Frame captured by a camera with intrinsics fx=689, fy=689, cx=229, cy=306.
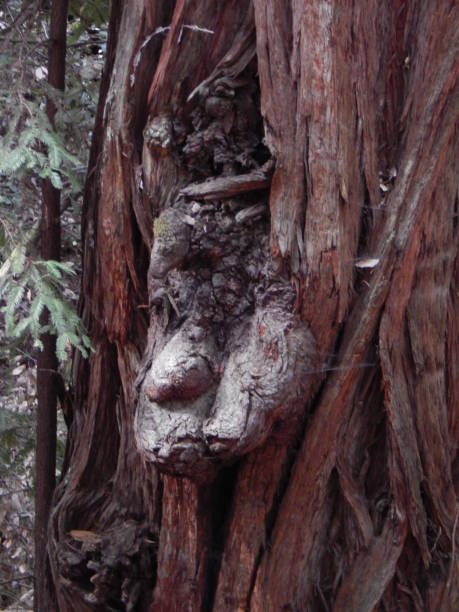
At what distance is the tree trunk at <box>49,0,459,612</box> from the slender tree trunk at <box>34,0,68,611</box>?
0.42 metres

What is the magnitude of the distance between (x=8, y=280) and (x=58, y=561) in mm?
982

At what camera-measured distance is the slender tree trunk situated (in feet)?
8.84

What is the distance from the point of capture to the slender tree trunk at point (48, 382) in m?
2.69

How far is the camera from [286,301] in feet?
6.75

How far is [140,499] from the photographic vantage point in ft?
8.05

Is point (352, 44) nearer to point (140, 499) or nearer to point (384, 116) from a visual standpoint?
point (384, 116)

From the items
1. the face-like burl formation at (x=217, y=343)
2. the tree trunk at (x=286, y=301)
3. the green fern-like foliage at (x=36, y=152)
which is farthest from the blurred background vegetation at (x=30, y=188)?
the face-like burl formation at (x=217, y=343)

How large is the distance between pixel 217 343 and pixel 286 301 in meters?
0.25

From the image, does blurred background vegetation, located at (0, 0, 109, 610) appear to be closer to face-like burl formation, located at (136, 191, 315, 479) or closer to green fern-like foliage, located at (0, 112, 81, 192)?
green fern-like foliage, located at (0, 112, 81, 192)

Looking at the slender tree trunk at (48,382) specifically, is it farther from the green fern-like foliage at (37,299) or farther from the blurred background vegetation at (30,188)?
the green fern-like foliage at (37,299)

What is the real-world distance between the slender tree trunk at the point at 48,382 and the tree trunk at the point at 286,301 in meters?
0.42

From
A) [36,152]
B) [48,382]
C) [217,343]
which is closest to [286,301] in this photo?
[217,343]

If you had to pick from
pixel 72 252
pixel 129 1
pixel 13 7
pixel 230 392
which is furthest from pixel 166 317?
pixel 13 7

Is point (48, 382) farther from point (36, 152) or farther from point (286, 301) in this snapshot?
point (286, 301)
